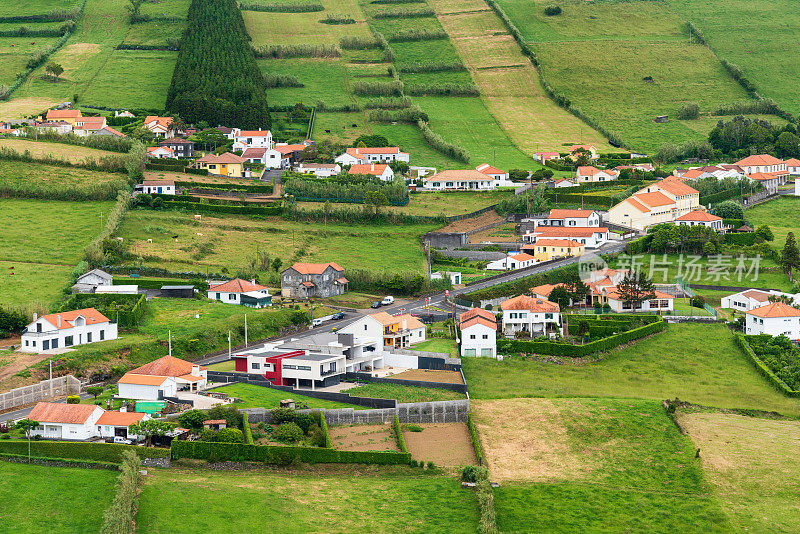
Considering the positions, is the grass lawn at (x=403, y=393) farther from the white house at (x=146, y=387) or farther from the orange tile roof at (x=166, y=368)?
the white house at (x=146, y=387)

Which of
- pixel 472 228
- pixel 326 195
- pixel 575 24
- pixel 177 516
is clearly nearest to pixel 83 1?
pixel 575 24

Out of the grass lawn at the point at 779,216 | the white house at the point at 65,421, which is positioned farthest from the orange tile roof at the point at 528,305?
the white house at the point at 65,421

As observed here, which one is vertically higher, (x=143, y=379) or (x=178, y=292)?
(x=178, y=292)

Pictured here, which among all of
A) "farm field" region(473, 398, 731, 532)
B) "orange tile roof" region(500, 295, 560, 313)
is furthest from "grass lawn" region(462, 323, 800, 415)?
"orange tile roof" region(500, 295, 560, 313)

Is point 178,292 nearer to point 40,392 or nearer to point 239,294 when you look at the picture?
point 239,294

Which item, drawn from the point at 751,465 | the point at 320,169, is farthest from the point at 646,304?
the point at 320,169

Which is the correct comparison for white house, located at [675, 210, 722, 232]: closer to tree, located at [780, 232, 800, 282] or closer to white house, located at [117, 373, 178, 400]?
tree, located at [780, 232, 800, 282]
